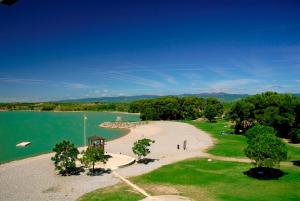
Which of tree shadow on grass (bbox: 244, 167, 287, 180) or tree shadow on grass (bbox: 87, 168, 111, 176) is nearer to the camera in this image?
tree shadow on grass (bbox: 244, 167, 287, 180)

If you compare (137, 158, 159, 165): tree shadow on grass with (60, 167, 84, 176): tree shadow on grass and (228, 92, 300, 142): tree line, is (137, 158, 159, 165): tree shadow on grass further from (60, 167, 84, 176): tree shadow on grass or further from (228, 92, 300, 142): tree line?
(228, 92, 300, 142): tree line

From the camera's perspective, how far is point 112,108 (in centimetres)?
19238

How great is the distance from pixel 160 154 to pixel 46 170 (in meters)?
15.7

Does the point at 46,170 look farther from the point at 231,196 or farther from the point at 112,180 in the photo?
the point at 231,196

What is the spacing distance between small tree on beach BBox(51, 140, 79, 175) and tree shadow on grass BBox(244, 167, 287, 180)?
17.3 meters

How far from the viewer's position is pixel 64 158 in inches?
1206

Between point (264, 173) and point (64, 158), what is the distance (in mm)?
19834

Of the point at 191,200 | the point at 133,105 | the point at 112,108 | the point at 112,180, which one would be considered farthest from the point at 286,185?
the point at 112,108

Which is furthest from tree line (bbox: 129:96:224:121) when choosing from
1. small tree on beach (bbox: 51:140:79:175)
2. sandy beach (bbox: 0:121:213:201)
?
small tree on beach (bbox: 51:140:79:175)

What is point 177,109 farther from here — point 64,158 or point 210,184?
point 210,184

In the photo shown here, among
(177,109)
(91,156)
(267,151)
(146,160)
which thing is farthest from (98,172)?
(177,109)

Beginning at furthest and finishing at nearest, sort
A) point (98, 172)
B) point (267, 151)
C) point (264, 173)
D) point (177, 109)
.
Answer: point (177, 109), point (98, 172), point (264, 173), point (267, 151)

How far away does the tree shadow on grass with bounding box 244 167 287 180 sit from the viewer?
29.0 m

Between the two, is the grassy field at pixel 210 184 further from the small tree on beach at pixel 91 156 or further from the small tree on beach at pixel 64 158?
the small tree on beach at pixel 64 158
